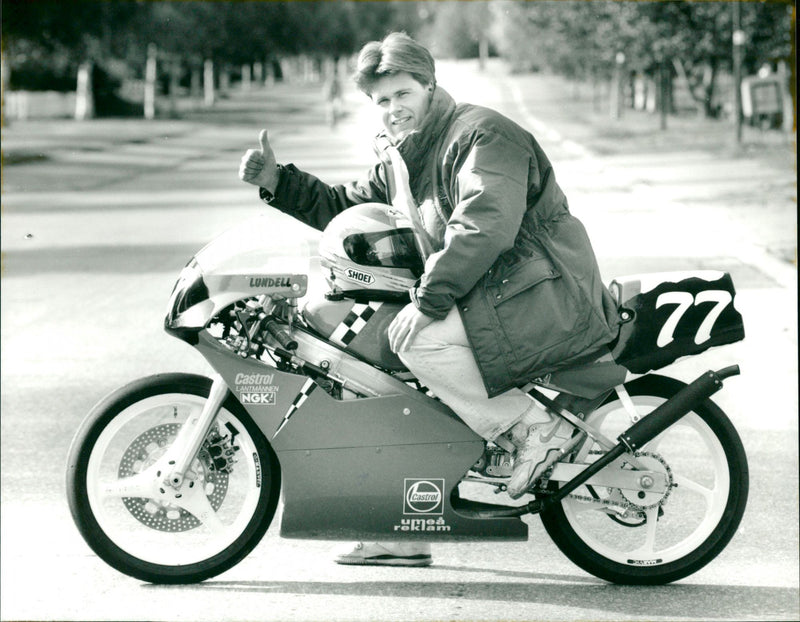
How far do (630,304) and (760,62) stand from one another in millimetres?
25901

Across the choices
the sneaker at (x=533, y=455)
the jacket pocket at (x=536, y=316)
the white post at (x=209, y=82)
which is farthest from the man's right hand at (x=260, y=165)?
the white post at (x=209, y=82)

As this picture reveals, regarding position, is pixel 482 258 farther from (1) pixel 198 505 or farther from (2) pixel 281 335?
(1) pixel 198 505

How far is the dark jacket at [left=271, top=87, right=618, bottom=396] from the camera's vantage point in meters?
3.58

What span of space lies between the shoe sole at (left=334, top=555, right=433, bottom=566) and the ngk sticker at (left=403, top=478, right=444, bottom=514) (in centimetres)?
38

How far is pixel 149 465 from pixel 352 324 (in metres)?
0.73

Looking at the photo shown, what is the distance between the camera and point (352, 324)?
3943mm

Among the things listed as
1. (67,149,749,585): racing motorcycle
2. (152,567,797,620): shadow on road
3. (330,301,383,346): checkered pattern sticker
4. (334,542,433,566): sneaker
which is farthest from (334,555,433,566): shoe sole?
(330,301,383,346): checkered pattern sticker

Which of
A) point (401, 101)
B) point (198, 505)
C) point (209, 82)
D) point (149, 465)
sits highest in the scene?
point (209, 82)

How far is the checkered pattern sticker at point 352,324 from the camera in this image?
3920 mm

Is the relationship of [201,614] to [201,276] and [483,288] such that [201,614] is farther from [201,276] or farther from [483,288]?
[483,288]

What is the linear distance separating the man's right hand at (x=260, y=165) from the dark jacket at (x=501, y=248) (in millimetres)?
347

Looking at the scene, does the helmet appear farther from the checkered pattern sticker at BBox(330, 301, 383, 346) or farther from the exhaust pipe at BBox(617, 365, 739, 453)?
the exhaust pipe at BBox(617, 365, 739, 453)

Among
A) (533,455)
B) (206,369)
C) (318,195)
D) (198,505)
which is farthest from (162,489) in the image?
(206,369)

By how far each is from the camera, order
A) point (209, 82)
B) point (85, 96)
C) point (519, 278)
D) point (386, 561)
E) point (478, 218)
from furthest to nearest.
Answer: point (85, 96) < point (209, 82) < point (386, 561) < point (519, 278) < point (478, 218)
